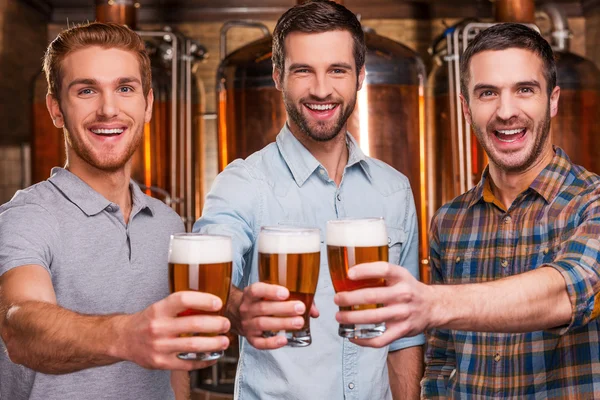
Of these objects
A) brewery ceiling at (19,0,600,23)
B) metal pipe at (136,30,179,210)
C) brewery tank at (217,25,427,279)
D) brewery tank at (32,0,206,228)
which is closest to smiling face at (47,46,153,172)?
brewery tank at (217,25,427,279)

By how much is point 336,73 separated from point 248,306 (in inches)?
40.0

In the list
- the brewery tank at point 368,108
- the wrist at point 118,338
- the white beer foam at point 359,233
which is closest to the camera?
the wrist at point 118,338

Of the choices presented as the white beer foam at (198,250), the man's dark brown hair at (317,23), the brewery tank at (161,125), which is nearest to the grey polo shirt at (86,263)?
the white beer foam at (198,250)

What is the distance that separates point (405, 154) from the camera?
4.70 m

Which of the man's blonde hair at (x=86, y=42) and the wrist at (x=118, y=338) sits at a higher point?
the man's blonde hair at (x=86, y=42)

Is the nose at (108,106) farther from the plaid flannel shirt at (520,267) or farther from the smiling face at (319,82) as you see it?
the plaid flannel shirt at (520,267)

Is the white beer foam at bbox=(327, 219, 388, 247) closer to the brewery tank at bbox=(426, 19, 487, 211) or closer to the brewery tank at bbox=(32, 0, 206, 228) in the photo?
the brewery tank at bbox=(426, 19, 487, 211)

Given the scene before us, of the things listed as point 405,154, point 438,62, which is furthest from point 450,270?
point 438,62

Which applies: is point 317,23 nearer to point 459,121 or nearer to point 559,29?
point 459,121

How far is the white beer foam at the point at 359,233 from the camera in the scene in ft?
4.72

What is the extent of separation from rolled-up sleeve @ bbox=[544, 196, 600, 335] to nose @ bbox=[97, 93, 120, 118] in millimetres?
1209

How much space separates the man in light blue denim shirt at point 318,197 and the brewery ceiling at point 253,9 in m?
5.35

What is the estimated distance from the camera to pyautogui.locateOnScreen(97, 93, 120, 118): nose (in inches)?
81.2

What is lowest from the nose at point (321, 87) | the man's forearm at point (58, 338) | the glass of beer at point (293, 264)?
the man's forearm at point (58, 338)
